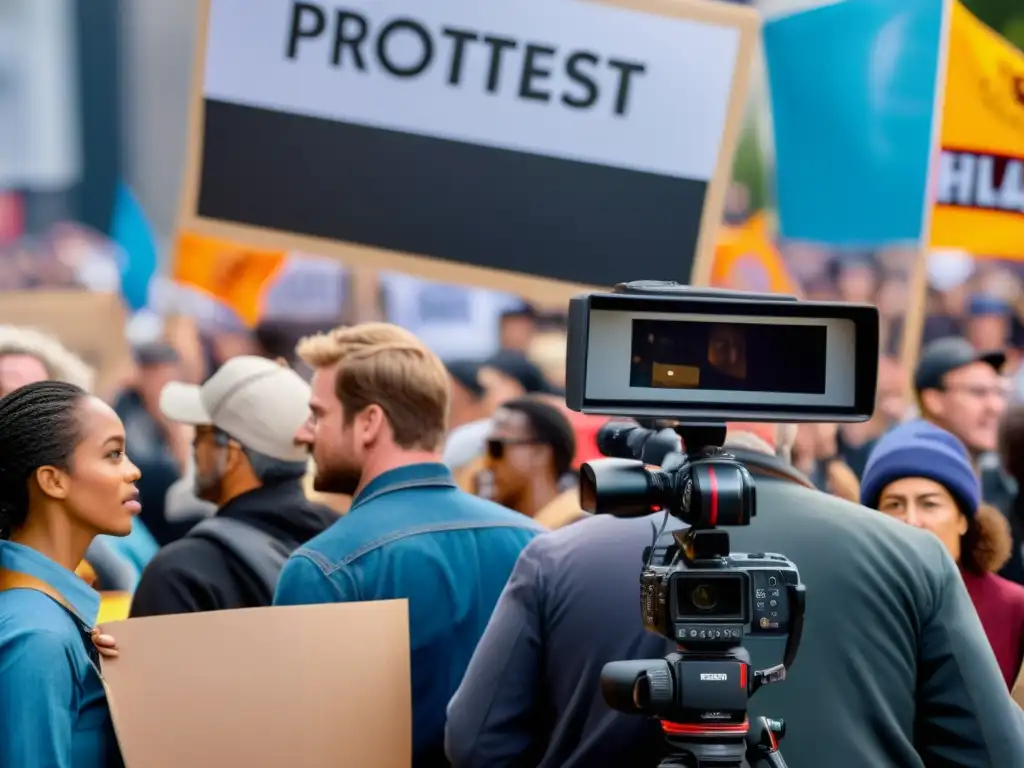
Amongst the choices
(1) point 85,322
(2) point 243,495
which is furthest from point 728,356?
(1) point 85,322

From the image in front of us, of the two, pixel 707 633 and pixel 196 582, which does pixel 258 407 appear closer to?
pixel 196 582

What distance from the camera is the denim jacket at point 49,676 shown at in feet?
9.43


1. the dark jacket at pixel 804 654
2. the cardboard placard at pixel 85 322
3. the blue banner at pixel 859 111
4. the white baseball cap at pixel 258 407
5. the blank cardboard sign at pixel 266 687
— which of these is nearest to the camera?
the blank cardboard sign at pixel 266 687

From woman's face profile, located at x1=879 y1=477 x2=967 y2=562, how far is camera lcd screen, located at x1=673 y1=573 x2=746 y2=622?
1.89 metres

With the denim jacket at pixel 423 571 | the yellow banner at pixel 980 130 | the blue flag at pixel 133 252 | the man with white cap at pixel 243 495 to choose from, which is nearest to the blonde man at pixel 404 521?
the denim jacket at pixel 423 571

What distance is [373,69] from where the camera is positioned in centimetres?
548

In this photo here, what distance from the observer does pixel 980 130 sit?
6340 mm

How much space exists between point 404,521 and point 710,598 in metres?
1.26

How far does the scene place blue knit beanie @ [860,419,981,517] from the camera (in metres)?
4.62

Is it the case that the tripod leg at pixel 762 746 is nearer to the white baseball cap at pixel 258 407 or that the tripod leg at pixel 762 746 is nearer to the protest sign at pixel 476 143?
the white baseball cap at pixel 258 407

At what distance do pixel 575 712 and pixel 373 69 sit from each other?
2.78 metres

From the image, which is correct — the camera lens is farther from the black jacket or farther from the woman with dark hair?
the black jacket

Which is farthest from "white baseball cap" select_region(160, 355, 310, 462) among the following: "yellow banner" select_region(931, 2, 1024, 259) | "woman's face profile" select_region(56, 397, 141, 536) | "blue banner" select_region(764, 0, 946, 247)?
"yellow banner" select_region(931, 2, 1024, 259)

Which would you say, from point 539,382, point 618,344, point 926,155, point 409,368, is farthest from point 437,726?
point 539,382
